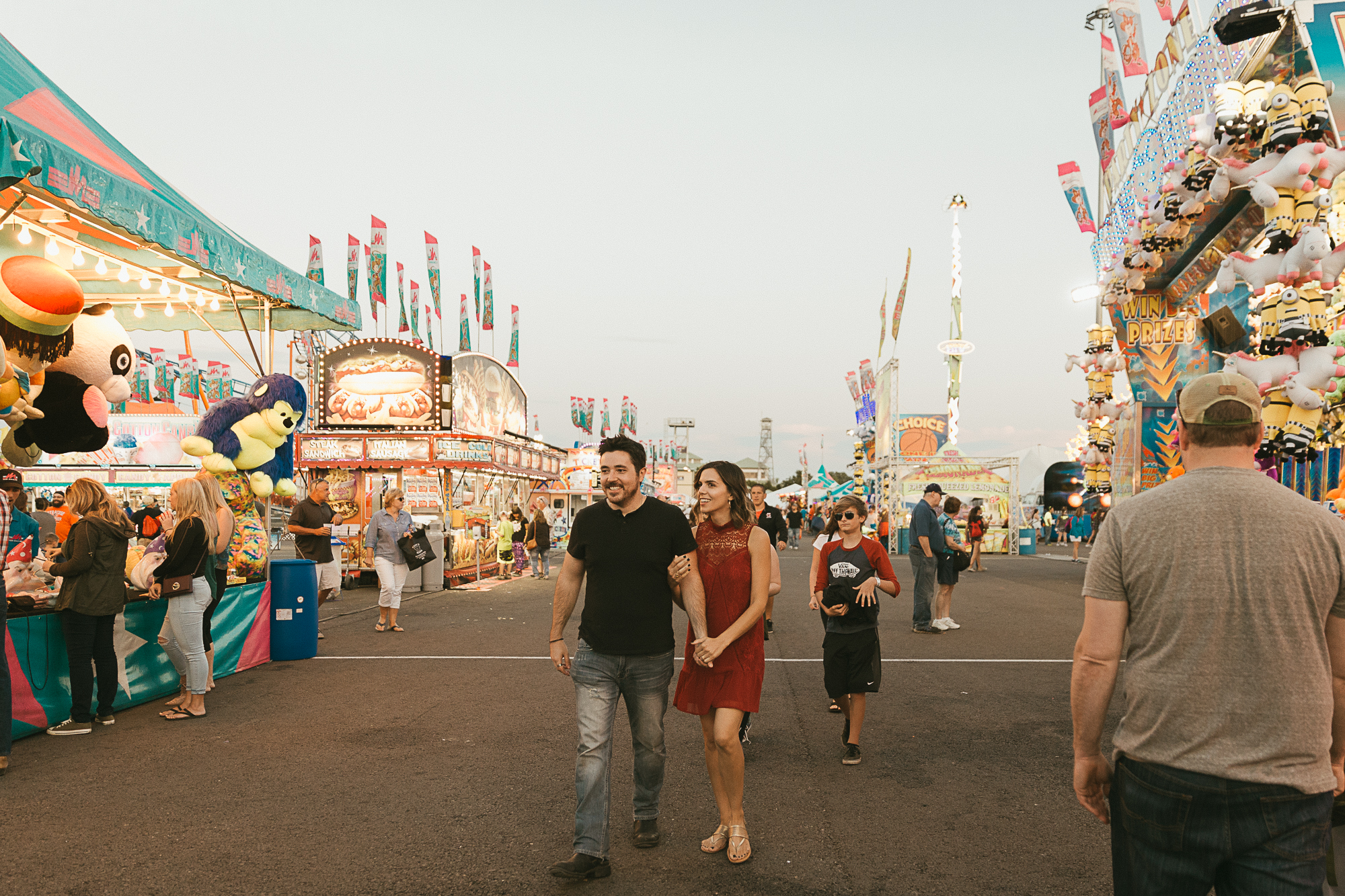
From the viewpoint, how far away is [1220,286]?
7.23 metres

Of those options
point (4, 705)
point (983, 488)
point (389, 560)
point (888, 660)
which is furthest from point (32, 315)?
point (983, 488)

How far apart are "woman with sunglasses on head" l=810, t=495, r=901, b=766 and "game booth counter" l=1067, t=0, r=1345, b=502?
6.94 ft

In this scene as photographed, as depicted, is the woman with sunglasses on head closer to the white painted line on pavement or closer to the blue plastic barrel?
the white painted line on pavement

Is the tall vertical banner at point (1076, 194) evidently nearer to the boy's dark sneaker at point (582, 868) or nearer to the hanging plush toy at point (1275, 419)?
the hanging plush toy at point (1275, 419)

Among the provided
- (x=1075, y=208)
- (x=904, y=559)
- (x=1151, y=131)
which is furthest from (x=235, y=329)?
(x=904, y=559)

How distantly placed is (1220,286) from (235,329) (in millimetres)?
10210

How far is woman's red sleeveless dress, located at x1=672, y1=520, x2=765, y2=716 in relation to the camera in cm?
380

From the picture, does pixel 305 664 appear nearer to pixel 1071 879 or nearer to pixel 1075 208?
pixel 1071 879

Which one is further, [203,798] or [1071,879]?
[203,798]

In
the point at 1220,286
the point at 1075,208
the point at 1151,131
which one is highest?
the point at 1075,208

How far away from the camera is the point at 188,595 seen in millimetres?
6336

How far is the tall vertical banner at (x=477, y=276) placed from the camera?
31281 mm

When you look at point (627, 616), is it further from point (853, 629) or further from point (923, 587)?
point (923, 587)

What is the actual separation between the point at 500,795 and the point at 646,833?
1036 millimetres
